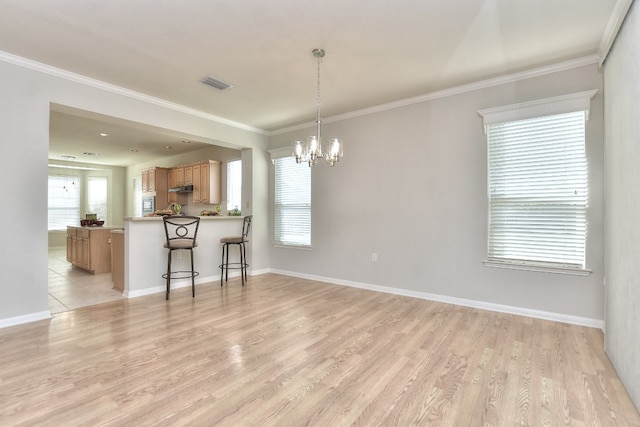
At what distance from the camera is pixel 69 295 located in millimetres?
4145

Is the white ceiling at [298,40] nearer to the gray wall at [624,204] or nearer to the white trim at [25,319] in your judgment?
the gray wall at [624,204]

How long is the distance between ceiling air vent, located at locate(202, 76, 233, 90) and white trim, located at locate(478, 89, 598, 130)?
300 cm

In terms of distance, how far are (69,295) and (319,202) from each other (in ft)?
12.3

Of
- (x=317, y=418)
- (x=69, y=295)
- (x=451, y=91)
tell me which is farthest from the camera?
(x=69, y=295)

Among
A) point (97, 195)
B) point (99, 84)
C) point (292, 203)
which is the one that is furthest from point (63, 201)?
point (292, 203)

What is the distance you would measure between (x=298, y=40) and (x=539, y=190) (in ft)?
9.41

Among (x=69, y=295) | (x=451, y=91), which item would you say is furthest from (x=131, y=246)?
(x=451, y=91)

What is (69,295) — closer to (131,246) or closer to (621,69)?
(131,246)

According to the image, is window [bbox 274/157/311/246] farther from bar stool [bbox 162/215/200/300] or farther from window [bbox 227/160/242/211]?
bar stool [bbox 162/215/200/300]

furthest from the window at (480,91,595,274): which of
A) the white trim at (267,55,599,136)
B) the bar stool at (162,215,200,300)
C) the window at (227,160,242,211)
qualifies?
the window at (227,160,242,211)

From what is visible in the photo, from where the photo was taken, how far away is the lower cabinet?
5.53 metres

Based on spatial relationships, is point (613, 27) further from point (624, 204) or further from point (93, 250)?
point (93, 250)

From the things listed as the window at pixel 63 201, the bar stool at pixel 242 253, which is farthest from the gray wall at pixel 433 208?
the window at pixel 63 201

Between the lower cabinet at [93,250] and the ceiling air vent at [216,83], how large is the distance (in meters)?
3.86
